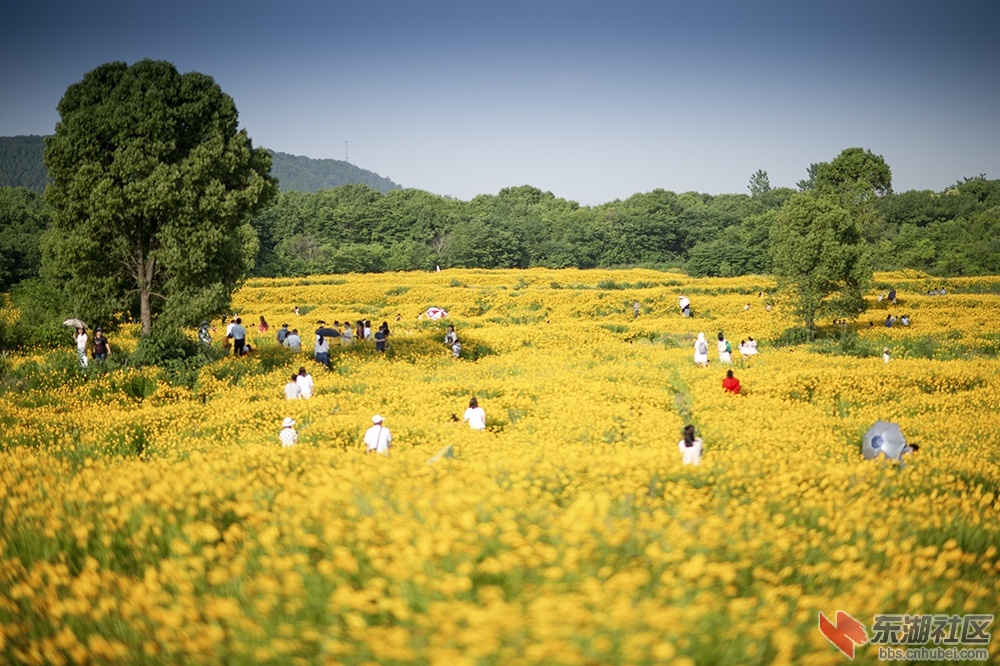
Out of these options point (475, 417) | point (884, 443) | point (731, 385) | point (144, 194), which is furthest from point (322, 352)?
point (884, 443)

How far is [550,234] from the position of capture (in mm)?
101750

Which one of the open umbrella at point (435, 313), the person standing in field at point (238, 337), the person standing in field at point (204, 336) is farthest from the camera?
the open umbrella at point (435, 313)

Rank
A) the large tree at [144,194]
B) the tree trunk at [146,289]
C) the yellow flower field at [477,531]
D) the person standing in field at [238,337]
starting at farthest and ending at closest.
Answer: the person standing in field at [238,337]
the tree trunk at [146,289]
the large tree at [144,194]
the yellow flower field at [477,531]

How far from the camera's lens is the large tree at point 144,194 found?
19.7 meters

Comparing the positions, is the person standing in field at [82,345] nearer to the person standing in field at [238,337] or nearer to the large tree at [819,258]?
the person standing in field at [238,337]

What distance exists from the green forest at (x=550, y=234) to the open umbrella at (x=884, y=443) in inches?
2253

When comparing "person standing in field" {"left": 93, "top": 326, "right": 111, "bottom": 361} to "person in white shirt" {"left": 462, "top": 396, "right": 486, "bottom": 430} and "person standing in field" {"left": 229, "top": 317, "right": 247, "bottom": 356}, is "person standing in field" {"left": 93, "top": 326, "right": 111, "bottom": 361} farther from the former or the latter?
"person in white shirt" {"left": 462, "top": 396, "right": 486, "bottom": 430}

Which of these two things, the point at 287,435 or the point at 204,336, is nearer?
the point at 287,435

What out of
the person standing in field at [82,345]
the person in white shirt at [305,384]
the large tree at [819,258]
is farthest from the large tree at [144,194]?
the large tree at [819,258]

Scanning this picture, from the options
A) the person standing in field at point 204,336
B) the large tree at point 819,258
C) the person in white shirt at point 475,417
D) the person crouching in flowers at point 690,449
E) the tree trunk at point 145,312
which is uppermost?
the large tree at point 819,258

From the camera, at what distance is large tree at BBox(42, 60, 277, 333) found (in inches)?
774

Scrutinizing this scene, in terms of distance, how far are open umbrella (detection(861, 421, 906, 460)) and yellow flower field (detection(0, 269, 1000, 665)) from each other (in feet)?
1.30

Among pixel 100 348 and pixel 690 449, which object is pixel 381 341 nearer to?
pixel 100 348

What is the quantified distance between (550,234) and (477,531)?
98.3 m
